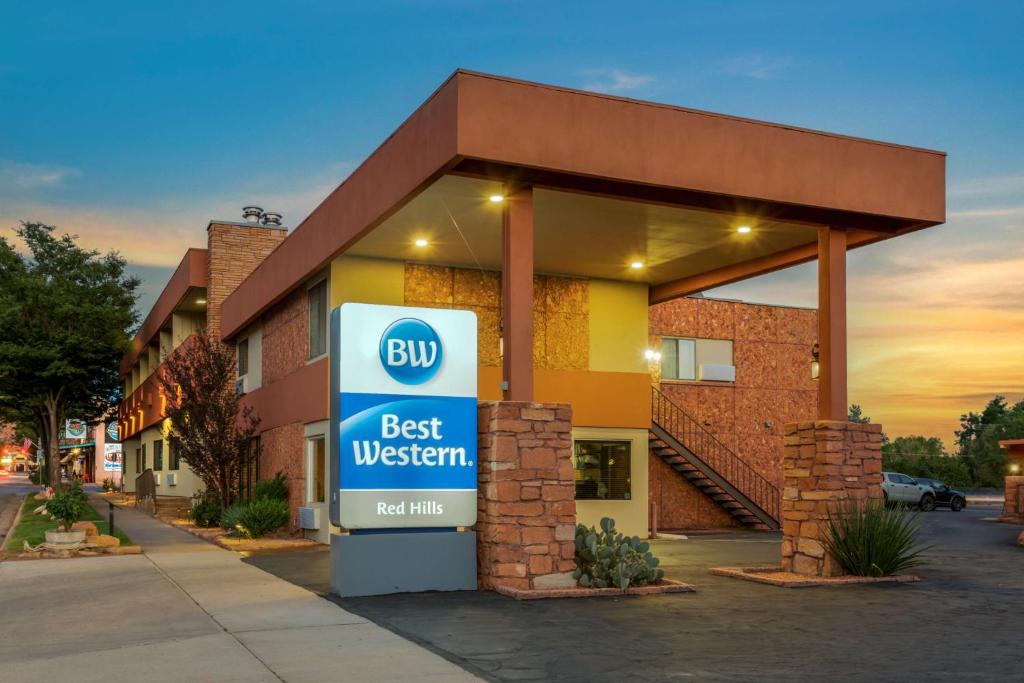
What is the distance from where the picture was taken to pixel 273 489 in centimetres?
2422

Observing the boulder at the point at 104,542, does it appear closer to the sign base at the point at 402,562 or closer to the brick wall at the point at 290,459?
the brick wall at the point at 290,459

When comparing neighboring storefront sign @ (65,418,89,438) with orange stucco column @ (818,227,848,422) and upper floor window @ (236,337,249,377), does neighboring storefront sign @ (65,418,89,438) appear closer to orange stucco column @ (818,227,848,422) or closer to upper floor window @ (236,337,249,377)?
upper floor window @ (236,337,249,377)

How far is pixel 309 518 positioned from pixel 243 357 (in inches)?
379

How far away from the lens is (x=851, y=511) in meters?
14.8

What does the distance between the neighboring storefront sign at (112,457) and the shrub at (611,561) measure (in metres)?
78.4

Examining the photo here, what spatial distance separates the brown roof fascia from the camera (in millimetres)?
33406

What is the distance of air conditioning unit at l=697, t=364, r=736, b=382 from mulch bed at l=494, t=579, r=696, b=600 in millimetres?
16707

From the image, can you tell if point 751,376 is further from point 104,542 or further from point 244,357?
point 104,542

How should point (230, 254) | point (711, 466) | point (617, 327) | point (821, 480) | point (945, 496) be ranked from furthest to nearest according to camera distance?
point (945, 496), point (230, 254), point (711, 466), point (617, 327), point (821, 480)

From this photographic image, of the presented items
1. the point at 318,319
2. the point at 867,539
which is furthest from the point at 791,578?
the point at 318,319

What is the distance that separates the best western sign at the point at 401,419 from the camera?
13.2 meters

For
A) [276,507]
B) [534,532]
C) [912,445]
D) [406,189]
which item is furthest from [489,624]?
[912,445]

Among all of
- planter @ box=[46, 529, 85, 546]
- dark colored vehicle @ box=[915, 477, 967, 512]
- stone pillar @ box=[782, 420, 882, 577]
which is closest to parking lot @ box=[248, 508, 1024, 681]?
stone pillar @ box=[782, 420, 882, 577]

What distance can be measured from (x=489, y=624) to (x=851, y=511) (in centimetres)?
644
